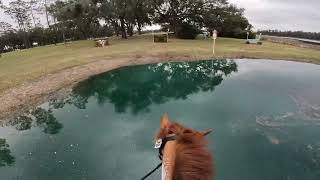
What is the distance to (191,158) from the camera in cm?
179

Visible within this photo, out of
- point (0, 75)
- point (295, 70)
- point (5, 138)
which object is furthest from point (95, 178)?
point (295, 70)

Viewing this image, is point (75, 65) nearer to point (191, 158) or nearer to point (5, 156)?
point (5, 156)

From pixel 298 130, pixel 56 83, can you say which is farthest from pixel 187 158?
pixel 56 83

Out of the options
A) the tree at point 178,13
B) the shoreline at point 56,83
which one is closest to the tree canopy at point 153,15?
the tree at point 178,13

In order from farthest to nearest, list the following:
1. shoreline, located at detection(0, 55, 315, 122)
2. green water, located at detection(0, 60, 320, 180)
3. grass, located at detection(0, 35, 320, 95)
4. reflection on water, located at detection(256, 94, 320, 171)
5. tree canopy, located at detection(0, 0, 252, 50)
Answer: tree canopy, located at detection(0, 0, 252, 50) → grass, located at detection(0, 35, 320, 95) → shoreline, located at detection(0, 55, 315, 122) → reflection on water, located at detection(256, 94, 320, 171) → green water, located at detection(0, 60, 320, 180)

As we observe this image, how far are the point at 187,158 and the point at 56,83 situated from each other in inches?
735

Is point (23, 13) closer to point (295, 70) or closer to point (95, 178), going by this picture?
point (295, 70)

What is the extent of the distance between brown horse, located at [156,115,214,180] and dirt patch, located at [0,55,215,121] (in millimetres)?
13635

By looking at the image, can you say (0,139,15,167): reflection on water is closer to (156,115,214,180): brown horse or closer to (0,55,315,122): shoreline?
(0,55,315,122): shoreline

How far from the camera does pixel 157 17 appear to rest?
3959cm

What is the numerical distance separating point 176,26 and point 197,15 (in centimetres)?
264

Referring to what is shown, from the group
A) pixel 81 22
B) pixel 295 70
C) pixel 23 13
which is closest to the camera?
pixel 295 70

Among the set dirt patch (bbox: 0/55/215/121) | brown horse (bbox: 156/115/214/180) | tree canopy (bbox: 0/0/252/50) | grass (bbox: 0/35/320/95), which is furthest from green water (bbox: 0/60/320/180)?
tree canopy (bbox: 0/0/252/50)

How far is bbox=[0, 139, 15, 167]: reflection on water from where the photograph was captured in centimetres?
1028
